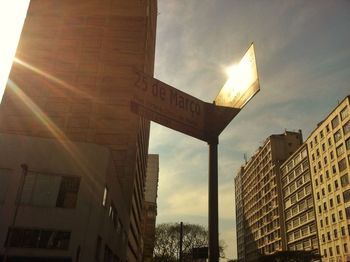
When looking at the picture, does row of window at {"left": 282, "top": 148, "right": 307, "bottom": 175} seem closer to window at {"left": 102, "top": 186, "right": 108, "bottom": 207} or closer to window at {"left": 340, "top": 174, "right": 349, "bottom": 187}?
window at {"left": 340, "top": 174, "right": 349, "bottom": 187}

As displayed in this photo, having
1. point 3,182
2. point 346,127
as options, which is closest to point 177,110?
point 3,182

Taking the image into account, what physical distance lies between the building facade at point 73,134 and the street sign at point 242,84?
18.4 m

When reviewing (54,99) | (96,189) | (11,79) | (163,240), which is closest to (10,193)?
(96,189)

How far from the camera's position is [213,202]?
161 inches

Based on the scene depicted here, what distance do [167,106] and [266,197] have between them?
327 feet

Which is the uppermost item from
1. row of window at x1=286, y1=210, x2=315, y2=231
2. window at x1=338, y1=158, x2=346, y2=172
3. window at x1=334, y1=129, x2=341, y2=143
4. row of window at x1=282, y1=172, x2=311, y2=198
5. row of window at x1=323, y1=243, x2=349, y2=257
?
window at x1=334, y1=129, x2=341, y2=143

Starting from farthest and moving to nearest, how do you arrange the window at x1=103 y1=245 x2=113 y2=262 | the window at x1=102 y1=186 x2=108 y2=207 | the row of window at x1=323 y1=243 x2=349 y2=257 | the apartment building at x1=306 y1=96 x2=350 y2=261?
the apartment building at x1=306 y1=96 x2=350 y2=261, the row of window at x1=323 y1=243 x2=349 y2=257, the window at x1=103 y1=245 x2=113 y2=262, the window at x1=102 y1=186 x2=108 y2=207

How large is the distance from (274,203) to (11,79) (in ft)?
228

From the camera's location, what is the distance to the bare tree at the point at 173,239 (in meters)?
80.7

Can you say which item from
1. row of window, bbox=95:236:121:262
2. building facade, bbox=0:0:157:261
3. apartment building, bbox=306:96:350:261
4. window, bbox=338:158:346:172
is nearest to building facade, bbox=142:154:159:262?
apartment building, bbox=306:96:350:261

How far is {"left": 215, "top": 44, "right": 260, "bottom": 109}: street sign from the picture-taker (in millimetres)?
4090

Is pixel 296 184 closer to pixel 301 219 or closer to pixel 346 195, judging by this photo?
pixel 301 219

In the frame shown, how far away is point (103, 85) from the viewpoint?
50.2 meters

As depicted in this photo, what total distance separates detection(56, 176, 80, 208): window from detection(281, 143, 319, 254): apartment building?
60.2 m
